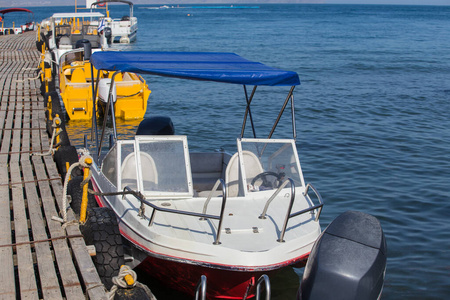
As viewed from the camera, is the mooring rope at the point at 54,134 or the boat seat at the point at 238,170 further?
the mooring rope at the point at 54,134

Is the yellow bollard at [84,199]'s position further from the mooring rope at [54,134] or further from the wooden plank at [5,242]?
the mooring rope at [54,134]

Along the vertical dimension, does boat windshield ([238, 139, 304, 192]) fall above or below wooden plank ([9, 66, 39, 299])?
above

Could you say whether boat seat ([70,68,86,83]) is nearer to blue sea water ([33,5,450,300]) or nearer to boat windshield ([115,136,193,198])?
blue sea water ([33,5,450,300])

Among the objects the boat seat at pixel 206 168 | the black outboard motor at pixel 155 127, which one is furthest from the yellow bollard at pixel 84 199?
the black outboard motor at pixel 155 127

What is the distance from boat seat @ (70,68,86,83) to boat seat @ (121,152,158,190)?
9.94 metres

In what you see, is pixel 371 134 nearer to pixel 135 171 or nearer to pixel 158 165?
pixel 158 165

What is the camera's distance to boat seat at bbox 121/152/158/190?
24.9 feet

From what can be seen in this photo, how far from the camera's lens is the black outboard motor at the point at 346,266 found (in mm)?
4895

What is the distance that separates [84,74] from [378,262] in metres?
13.7

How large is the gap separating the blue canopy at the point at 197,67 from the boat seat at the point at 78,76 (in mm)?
7815

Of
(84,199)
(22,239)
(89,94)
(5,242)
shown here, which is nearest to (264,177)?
(84,199)

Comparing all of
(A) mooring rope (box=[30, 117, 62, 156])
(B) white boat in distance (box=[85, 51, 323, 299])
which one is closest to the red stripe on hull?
(B) white boat in distance (box=[85, 51, 323, 299])

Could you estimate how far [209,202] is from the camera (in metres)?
7.48

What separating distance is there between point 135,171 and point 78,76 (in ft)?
32.8
